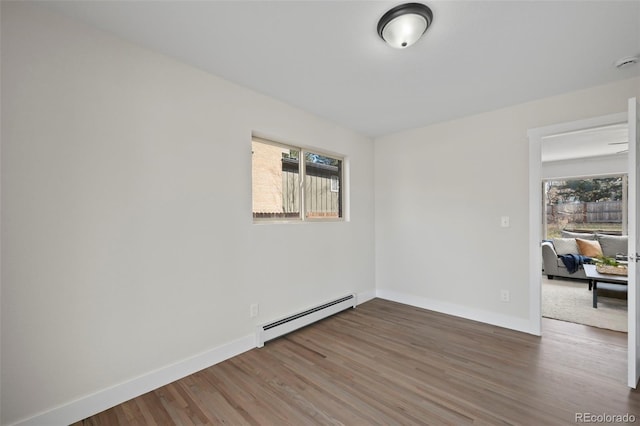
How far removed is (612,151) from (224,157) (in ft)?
23.8

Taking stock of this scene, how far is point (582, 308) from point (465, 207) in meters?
2.06

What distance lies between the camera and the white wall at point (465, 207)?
9.33ft

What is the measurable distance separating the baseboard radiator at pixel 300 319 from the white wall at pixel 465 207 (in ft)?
2.84

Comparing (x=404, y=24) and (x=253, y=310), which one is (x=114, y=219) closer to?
(x=253, y=310)

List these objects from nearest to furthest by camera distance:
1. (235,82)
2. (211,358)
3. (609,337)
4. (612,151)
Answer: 1. (211,358)
2. (235,82)
3. (609,337)
4. (612,151)

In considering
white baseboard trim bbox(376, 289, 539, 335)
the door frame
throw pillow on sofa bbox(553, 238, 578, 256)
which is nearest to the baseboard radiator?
white baseboard trim bbox(376, 289, 539, 335)

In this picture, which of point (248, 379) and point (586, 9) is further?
point (248, 379)

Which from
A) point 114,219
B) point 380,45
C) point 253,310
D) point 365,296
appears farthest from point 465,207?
point 114,219

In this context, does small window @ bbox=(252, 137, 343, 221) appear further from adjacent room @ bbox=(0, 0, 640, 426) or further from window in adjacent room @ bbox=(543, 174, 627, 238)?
window in adjacent room @ bbox=(543, 174, 627, 238)

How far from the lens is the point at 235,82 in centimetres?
240

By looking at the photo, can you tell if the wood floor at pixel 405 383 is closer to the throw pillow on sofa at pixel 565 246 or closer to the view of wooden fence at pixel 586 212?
the throw pillow on sofa at pixel 565 246

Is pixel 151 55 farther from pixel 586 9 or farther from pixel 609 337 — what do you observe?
pixel 609 337

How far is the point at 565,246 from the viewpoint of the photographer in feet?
17.1

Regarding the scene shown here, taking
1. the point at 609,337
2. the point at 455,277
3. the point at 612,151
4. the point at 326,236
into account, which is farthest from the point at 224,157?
the point at 612,151
